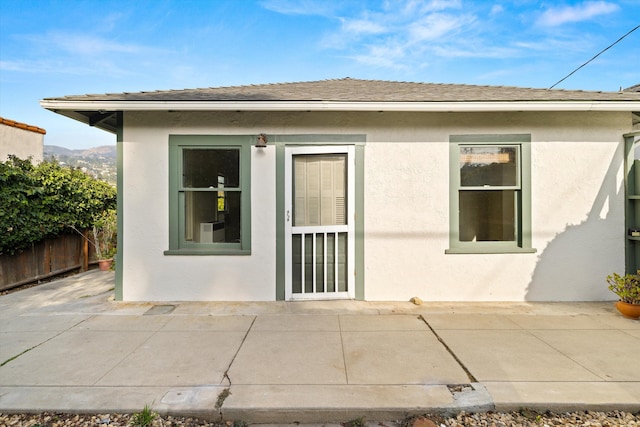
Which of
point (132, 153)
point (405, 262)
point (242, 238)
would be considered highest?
point (132, 153)

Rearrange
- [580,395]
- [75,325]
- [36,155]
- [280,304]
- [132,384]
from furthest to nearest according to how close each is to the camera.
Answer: [36,155] < [280,304] < [75,325] < [132,384] < [580,395]

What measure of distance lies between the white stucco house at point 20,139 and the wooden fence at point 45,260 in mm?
4538

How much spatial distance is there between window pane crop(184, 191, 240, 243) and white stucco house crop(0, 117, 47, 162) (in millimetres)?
7885

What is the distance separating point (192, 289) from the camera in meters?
4.76

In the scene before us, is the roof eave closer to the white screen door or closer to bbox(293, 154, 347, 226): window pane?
the white screen door

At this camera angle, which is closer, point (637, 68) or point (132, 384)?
point (132, 384)

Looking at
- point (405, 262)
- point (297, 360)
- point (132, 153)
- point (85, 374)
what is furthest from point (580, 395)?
point (132, 153)

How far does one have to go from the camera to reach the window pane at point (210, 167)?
485 cm

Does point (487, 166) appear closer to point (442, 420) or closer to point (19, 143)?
point (442, 420)

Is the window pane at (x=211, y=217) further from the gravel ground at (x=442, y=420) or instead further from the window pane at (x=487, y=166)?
the window pane at (x=487, y=166)

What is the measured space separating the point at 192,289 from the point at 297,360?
2425 mm

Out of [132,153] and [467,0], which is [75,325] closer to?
[132,153]

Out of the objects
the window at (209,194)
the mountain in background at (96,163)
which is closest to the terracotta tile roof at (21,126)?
the mountain in background at (96,163)

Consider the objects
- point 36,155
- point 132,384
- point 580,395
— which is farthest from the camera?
point 36,155
